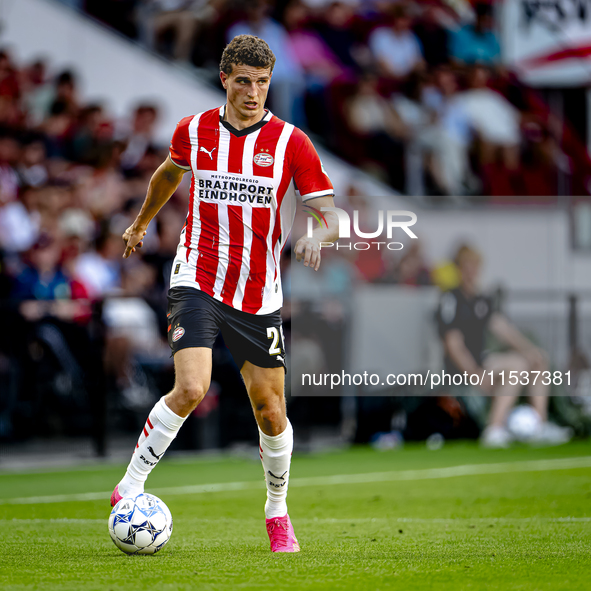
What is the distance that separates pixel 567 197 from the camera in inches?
540

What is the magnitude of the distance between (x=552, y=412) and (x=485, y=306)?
1.45 meters

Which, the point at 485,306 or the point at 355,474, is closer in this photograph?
the point at 355,474

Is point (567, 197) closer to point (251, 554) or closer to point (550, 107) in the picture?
point (550, 107)

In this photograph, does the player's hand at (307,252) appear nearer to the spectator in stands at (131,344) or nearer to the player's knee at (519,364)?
the spectator in stands at (131,344)

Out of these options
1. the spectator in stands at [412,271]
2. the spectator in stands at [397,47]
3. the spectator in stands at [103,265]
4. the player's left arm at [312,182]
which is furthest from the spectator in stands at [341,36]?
the player's left arm at [312,182]

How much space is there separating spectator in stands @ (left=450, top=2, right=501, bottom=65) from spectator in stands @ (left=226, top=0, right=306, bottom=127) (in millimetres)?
2871

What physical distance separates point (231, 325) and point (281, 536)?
1037 mm

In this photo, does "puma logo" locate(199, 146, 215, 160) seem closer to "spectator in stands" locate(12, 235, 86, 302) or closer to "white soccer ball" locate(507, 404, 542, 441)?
"spectator in stands" locate(12, 235, 86, 302)

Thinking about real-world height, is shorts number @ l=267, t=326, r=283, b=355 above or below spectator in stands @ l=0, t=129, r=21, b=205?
below

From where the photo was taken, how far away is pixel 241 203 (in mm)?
4945

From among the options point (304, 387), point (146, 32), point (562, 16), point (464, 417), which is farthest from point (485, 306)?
point (146, 32)

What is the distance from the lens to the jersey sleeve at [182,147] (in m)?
5.07

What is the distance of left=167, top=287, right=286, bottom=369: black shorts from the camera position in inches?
189

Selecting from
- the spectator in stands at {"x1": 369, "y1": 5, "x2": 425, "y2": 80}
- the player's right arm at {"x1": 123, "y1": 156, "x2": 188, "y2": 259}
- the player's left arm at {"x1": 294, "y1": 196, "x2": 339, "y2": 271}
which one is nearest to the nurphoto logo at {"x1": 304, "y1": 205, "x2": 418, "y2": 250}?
the spectator in stands at {"x1": 369, "y1": 5, "x2": 425, "y2": 80}
